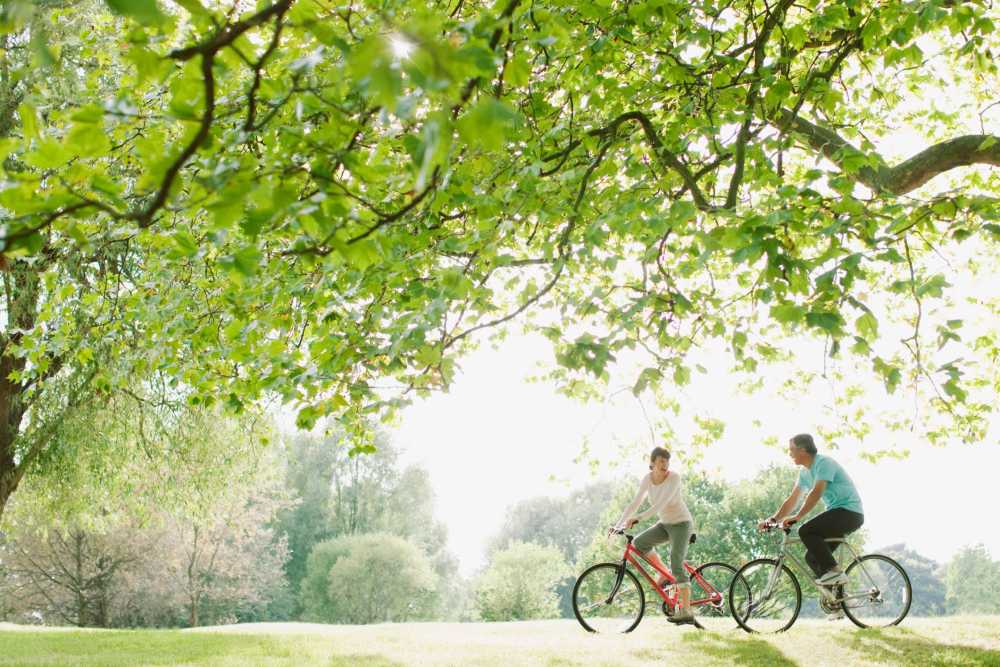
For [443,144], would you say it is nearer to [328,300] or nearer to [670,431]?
[328,300]

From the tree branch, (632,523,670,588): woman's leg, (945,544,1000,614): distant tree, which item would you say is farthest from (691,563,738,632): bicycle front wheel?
(945,544,1000,614): distant tree

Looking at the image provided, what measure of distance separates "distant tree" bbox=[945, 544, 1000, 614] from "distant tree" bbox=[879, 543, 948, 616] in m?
6.31

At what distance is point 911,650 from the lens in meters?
7.80

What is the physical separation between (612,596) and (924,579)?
7410 centimetres

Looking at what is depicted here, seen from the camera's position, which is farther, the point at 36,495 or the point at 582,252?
the point at 36,495

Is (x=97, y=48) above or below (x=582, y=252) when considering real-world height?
above

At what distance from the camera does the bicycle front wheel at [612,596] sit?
943 cm

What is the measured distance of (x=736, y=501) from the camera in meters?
38.4

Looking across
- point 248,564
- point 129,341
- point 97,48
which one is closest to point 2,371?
point 129,341

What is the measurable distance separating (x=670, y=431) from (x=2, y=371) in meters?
11.4

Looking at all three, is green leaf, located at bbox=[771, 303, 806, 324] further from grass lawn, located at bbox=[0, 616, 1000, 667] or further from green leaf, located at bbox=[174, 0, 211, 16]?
grass lawn, located at bbox=[0, 616, 1000, 667]

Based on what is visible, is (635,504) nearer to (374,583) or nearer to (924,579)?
(374,583)

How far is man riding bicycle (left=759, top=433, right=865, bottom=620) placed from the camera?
8.12m

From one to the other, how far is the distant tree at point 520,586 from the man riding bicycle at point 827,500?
30.0 metres
